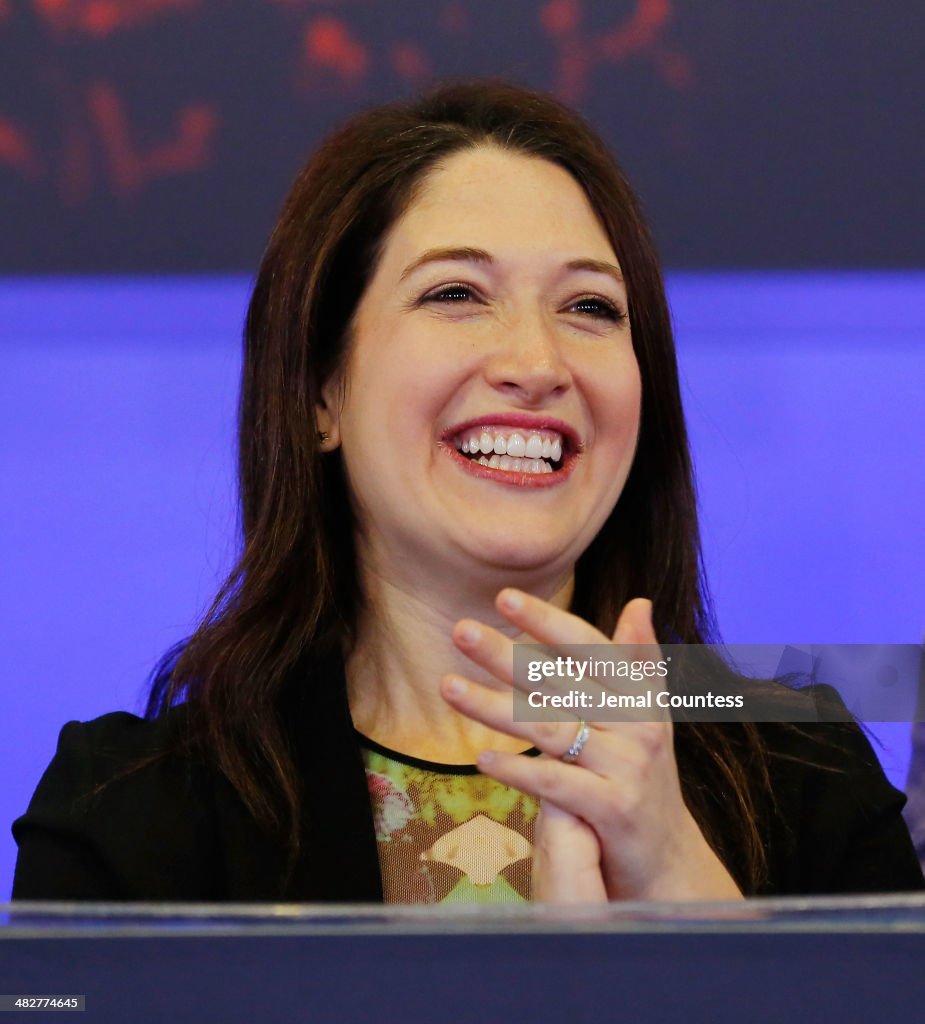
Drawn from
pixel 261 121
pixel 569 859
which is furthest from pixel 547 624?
pixel 261 121

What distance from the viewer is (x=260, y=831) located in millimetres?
1026

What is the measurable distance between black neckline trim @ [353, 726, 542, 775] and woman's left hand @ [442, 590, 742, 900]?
23 cm

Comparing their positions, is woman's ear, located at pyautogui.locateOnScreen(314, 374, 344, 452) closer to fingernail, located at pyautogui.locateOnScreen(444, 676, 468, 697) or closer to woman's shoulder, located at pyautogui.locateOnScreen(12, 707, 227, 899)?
woman's shoulder, located at pyautogui.locateOnScreen(12, 707, 227, 899)

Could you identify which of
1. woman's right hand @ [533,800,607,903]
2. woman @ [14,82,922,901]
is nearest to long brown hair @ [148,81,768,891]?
woman @ [14,82,922,901]

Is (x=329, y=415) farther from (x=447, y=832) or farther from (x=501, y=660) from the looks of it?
(x=501, y=660)

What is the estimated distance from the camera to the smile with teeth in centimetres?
106

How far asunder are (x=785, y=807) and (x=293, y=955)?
72 cm

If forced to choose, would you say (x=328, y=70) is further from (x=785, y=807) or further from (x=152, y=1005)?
(x=152, y=1005)

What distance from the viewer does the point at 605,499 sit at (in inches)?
42.8

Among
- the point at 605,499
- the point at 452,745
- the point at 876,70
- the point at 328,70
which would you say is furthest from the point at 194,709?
the point at 876,70

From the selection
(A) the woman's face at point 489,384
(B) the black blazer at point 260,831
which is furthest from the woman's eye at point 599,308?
(B) the black blazer at point 260,831

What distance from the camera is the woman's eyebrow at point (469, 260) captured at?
1.11 m

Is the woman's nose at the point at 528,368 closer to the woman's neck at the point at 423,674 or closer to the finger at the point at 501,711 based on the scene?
the woman's neck at the point at 423,674

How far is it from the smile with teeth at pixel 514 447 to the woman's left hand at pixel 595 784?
27 centimetres
